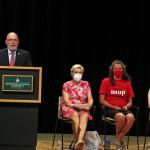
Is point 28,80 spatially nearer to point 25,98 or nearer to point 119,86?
point 25,98

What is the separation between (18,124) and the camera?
4.53 m

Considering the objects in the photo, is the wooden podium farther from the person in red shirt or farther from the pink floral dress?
the person in red shirt

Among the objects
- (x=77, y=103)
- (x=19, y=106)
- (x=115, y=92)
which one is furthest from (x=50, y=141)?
(x=19, y=106)

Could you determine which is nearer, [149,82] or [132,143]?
[132,143]

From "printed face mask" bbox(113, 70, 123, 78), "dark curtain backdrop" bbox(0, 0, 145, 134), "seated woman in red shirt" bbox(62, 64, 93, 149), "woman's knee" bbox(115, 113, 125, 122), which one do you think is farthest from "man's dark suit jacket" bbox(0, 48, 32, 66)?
"dark curtain backdrop" bbox(0, 0, 145, 134)

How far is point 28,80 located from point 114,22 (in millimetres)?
4095

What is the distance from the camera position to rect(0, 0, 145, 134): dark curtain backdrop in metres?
7.97

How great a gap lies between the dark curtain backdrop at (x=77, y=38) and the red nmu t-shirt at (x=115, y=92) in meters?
1.59

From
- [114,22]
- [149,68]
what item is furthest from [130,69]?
[114,22]

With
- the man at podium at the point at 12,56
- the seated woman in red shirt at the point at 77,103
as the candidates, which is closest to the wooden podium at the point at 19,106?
the man at podium at the point at 12,56

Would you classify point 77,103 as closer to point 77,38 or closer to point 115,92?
point 115,92

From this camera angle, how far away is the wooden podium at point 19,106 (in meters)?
4.50

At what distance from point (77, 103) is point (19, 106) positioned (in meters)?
1.82

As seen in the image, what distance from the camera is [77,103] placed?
6230 millimetres
